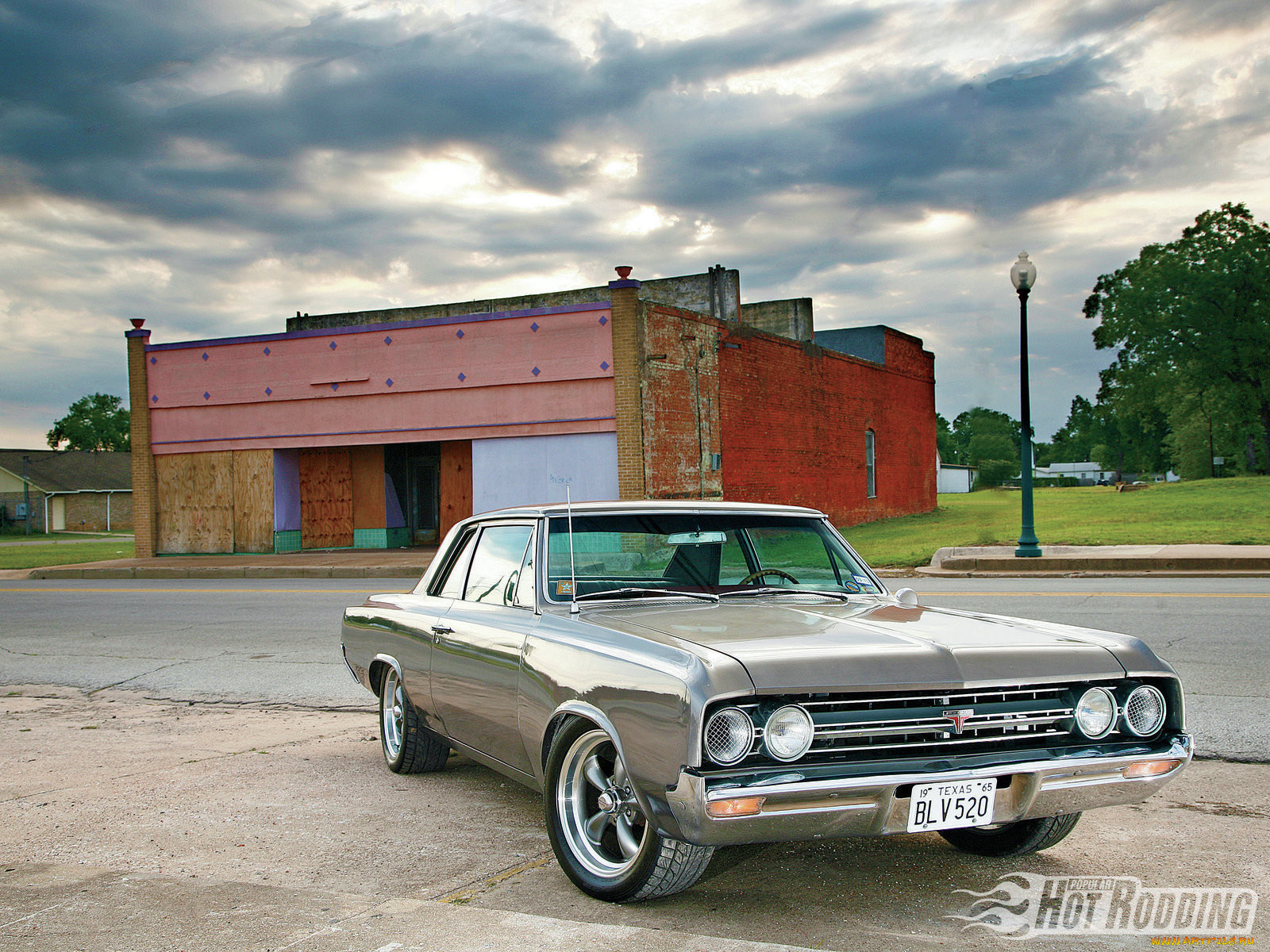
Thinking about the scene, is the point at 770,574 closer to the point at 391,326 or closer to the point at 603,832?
the point at 603,832

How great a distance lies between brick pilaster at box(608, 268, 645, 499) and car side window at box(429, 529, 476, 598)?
58.3ft

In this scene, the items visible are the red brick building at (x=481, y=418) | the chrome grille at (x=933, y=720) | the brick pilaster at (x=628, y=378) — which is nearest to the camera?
the chrome grille at (x=933, y=720)

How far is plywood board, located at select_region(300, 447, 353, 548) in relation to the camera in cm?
2816

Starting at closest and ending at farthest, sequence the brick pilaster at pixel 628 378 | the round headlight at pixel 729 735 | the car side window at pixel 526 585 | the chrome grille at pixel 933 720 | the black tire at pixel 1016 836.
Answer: the round headlight at pixel 729 735, the chrome grille at pixel 933 720, the black tire at pixel 1016 836, the car side window at pixel 526 585, the brick pilaster at pixel 628 378

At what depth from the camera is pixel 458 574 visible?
18.0ft

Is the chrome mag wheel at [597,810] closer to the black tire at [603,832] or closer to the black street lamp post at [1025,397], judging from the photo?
the black tire at [603,832]

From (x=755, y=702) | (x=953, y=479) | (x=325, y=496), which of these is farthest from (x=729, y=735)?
(x=953, y=479)

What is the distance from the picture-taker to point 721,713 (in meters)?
3.30

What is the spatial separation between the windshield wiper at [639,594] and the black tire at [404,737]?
1399mm

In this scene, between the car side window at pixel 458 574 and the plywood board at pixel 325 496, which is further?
the plywood board at pixel 325 496

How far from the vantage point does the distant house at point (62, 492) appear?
71.5 m

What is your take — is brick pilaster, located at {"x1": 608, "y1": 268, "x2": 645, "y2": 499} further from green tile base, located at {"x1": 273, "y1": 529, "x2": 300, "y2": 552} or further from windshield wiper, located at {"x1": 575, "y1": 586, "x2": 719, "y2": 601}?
windshield wiper, located at {"x1": 575, "y1": 586, "x2": 719, "y2": 601}

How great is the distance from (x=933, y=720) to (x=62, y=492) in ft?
257

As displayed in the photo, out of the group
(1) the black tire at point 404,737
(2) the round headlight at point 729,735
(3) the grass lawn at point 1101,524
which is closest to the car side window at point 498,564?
(1) the black tire at point 404,737
